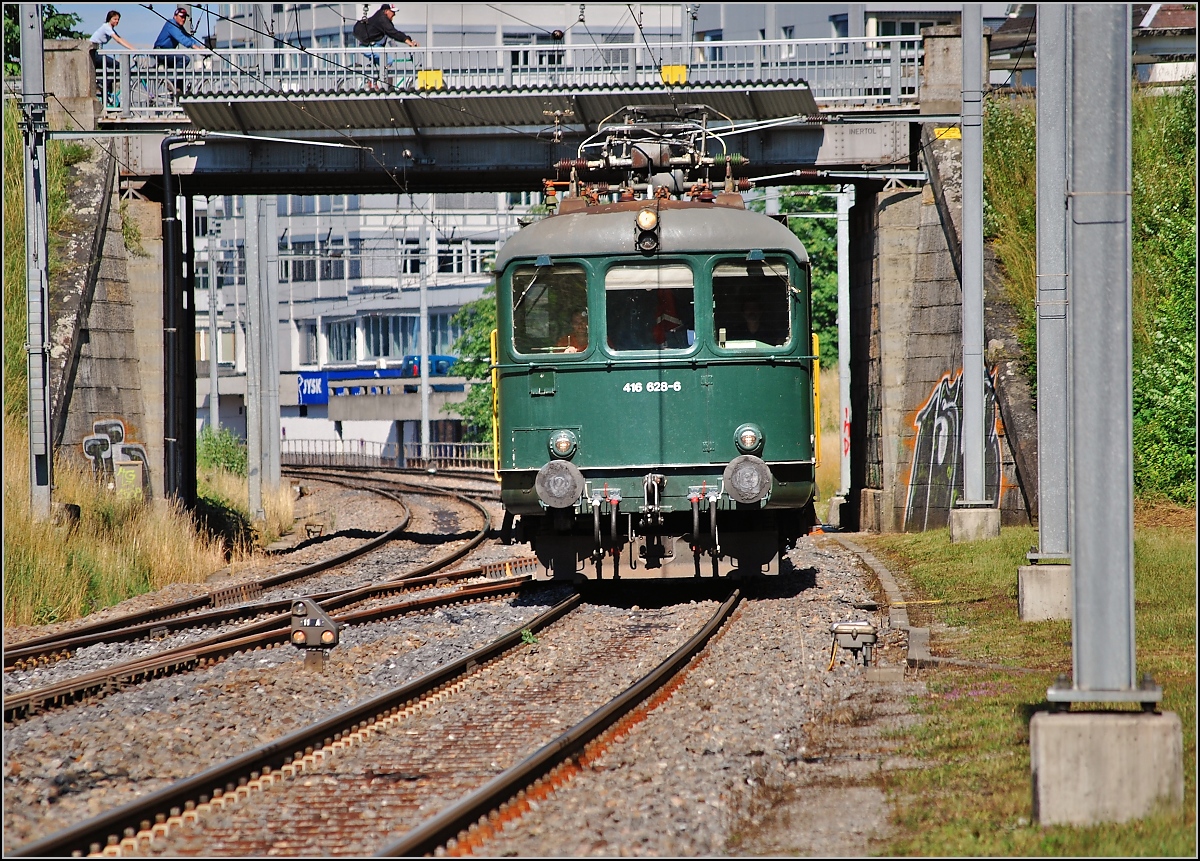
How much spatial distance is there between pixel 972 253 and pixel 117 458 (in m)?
12.4

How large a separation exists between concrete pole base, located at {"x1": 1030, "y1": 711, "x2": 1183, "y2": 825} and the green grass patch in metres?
0.09

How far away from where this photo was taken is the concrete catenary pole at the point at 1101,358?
19.7 feet

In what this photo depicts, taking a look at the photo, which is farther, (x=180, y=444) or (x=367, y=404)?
(x=367, y=404)

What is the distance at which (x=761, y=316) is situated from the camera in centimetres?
1271

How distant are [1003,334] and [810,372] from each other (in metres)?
8.56

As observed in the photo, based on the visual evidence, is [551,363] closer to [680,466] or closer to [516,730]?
[680,466]

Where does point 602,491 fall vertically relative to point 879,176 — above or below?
below

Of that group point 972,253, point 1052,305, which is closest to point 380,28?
point 972,253

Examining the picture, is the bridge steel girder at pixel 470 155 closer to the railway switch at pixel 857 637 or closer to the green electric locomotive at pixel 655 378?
the green electric locomotive at pixel 655 378

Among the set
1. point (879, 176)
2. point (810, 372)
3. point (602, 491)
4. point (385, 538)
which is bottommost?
point (385, 538)

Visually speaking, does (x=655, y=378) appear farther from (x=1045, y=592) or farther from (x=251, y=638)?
(x=251, y=638)

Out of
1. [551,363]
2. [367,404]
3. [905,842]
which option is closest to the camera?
[905,842]

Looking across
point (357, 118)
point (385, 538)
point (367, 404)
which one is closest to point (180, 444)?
point (385, 538)

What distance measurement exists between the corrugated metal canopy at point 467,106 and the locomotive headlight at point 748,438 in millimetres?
6972
